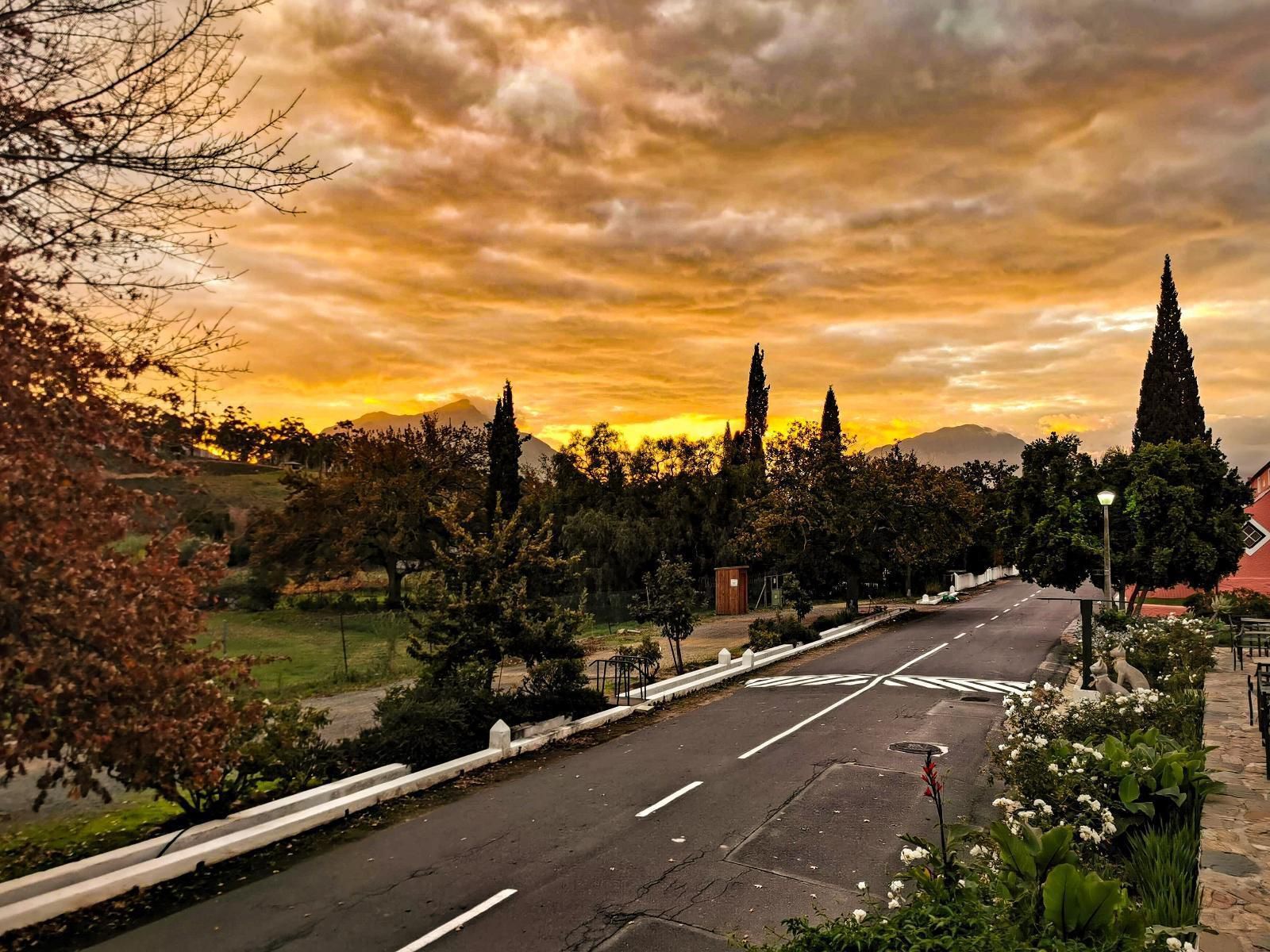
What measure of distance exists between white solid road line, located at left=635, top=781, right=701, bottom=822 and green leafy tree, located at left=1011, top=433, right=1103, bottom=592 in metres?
24.6

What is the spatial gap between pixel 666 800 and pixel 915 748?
214 inches

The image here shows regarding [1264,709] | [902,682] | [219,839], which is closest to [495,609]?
[219,839]

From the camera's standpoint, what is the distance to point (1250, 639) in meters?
23.1

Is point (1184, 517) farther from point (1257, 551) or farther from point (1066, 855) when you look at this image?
point (1066, 855)

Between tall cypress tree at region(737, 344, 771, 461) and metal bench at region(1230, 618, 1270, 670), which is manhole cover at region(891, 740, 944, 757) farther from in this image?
tall cypress tree at region(737, 344, 771, 461)

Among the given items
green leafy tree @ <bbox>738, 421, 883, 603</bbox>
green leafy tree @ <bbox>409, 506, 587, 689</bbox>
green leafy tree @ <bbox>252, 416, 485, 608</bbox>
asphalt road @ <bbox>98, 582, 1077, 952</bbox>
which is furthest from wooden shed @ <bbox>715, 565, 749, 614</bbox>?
green leafy tree @ <bbox>409, 506, 587, 689</bbox>

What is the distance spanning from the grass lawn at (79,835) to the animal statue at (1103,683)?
51.0 ft

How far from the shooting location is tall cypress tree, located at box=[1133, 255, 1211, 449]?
55500mm

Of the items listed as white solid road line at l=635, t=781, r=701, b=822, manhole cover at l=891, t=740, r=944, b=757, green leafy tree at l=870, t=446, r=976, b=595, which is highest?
green leafy tree at l=870, t=446, r=976, b=595

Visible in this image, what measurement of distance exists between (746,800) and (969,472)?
8738 centimetres

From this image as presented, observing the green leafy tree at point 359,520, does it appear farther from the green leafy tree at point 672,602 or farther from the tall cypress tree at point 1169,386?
the tall cypress tree at point 1169,386

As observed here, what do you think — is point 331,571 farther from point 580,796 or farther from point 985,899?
point 985,899

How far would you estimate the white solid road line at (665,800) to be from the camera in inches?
432

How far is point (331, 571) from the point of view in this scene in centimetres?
5212
